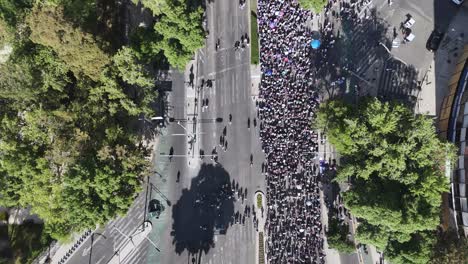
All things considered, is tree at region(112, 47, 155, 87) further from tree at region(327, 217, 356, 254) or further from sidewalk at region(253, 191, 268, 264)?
tree at region(327, 217, 356, 254)

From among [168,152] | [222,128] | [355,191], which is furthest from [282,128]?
[168,152]

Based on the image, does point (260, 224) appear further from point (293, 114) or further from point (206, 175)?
point (293, 114)

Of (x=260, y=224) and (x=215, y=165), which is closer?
(x=260, y=224)

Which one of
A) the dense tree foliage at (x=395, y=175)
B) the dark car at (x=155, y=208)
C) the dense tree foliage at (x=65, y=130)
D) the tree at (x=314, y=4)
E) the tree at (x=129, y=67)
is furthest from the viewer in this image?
the dark car at (x=155, y=208)

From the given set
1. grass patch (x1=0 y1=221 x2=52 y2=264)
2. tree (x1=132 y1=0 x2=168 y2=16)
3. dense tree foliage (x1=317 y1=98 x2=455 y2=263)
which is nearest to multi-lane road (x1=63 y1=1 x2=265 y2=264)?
grass patch (x1=0 y1=221 x2=52 y2=264)

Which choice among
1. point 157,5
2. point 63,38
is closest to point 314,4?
point 157,5

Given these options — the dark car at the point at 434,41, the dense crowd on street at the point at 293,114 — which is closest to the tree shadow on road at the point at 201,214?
the dense crowd on street at the point at 293,114

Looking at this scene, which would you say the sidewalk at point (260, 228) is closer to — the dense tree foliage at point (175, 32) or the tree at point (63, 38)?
the dense tree foliage at point (175, 32)
